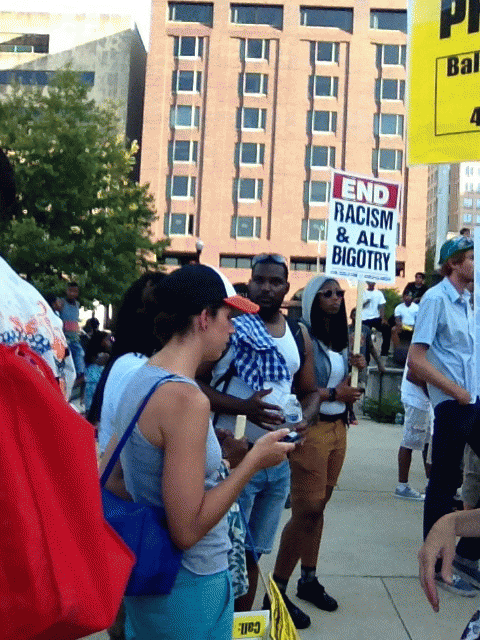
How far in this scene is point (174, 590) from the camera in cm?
213

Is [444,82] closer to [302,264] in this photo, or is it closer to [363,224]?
[363,224]

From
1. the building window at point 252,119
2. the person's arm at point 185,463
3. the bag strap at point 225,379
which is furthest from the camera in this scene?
the building window at point 252,119

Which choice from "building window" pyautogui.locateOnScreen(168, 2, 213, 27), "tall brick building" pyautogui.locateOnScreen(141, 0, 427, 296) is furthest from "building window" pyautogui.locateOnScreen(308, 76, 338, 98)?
"building window" pyautogui.locateOnScreen(168, 2, 213, 27)

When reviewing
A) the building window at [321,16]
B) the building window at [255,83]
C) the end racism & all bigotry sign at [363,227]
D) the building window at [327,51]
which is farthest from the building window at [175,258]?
the end racism & all bigotry sign at [363,227]

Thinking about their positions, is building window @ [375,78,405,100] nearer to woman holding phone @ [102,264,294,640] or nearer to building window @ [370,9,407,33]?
building window @ [370,9,407,33]

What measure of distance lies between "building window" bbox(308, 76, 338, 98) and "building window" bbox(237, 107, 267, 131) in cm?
348

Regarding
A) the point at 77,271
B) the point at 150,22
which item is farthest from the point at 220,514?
the point at 150,22

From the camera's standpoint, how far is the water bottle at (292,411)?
3449mm

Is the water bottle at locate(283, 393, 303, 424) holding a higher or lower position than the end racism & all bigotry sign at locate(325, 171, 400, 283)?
lower

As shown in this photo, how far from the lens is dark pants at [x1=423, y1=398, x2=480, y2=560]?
15.2 feet

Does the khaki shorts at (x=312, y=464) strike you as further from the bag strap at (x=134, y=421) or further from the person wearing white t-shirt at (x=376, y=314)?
the person wearing white t-shirt at (x=376, y=314)

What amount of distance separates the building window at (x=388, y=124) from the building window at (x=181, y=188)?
1221cm

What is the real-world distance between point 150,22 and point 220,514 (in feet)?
179

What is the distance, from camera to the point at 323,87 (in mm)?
52219
